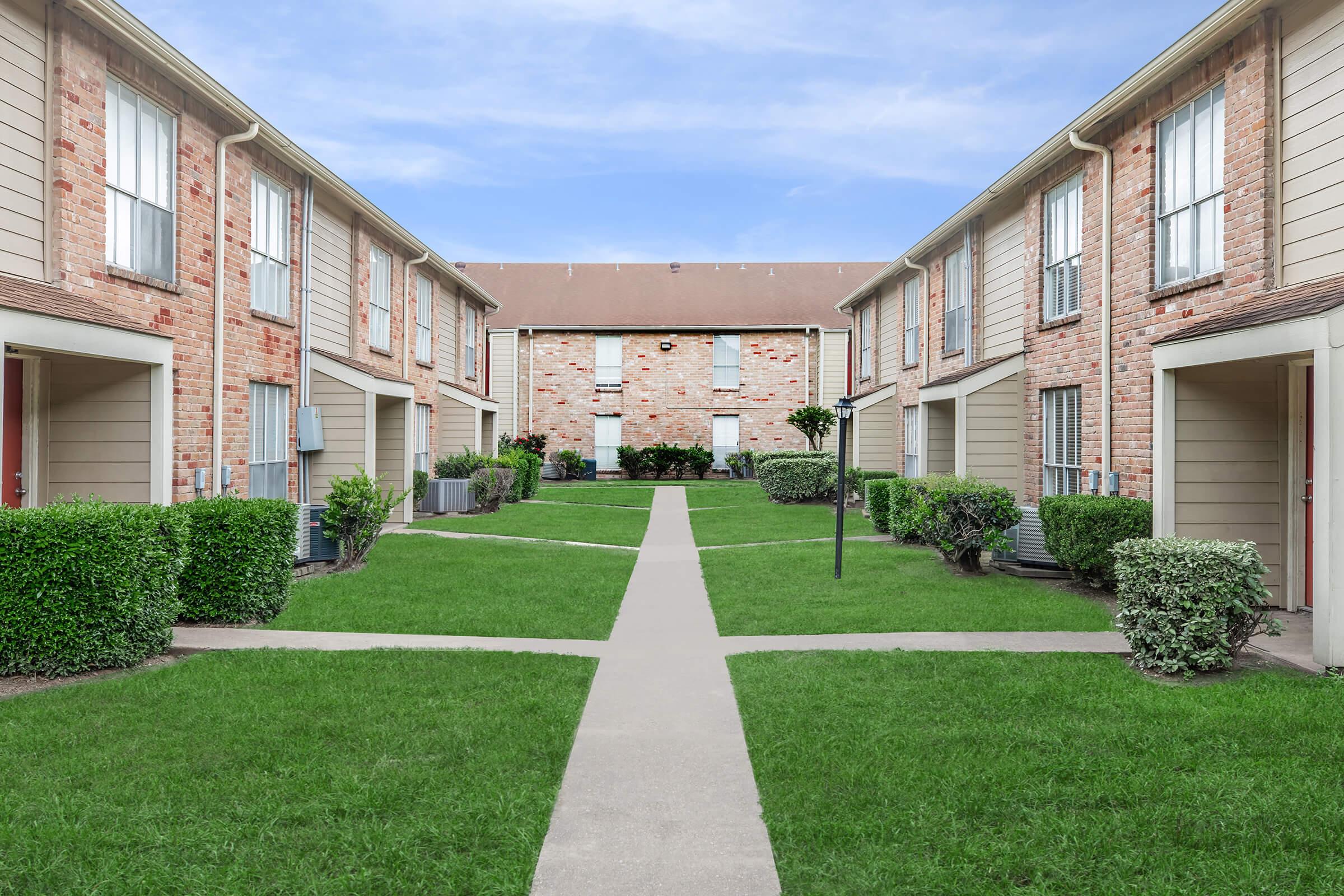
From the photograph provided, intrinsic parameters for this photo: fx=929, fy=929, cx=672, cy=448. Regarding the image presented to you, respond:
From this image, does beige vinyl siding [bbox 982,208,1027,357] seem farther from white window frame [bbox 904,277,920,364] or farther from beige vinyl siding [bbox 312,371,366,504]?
beige vinyl siding [bbox 312,371,366,504]

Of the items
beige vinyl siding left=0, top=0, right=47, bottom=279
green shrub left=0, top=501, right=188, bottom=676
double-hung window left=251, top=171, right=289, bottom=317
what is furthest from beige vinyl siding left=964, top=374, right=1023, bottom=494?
beige vinyl siding left=0, top=0, right=47, bottom=279

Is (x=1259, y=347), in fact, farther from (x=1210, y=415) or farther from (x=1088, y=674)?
(x=1088, y=674)

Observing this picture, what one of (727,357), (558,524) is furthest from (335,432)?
(727,357)

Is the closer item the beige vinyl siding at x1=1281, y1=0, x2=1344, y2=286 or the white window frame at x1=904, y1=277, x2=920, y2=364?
the beige vinyl siding at x1=1281, y1=0, x2=1344, y2=286

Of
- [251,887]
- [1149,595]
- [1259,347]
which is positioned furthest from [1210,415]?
[251,887]

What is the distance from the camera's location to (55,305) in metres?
7.79

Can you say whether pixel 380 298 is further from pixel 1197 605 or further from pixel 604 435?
pixel 604 435

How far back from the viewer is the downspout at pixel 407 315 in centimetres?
1908

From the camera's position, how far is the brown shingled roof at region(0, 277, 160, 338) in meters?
7.17

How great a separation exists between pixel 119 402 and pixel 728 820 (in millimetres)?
8053

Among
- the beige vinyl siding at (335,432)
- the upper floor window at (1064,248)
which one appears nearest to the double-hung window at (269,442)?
the beige vinyl siding at (335,432)

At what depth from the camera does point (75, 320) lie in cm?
766

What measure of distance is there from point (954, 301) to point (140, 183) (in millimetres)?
13597

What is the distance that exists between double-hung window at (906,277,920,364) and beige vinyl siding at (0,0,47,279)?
1589 cm
